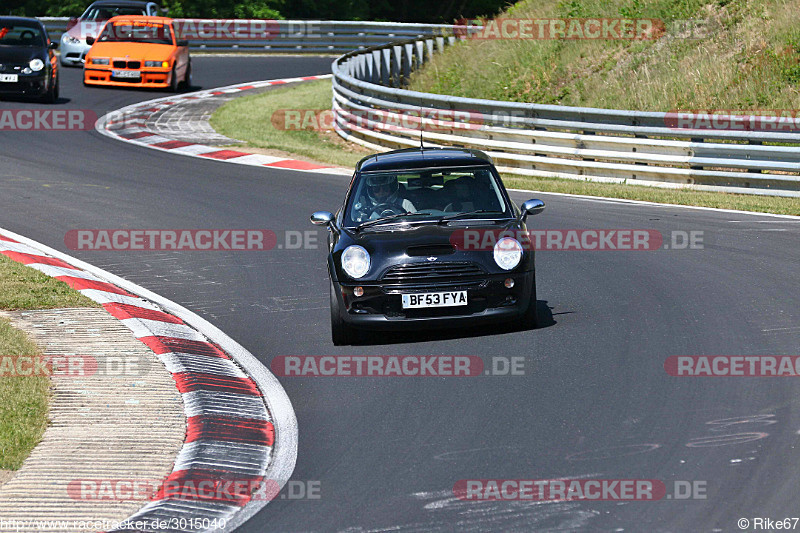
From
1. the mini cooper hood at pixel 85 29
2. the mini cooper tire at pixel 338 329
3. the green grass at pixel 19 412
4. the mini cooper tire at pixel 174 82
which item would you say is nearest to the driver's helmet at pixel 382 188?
the mini cooper tire at pixel 338 329

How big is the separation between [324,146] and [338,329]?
1485 centimetres

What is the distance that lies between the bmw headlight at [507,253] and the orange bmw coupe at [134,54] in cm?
2088

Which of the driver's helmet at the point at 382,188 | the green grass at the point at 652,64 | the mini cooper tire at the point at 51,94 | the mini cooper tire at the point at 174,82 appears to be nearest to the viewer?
the driver's helmet at the point at 382,188

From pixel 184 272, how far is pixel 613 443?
22.2 ft

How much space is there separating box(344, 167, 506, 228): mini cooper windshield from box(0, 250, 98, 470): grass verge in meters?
2.71

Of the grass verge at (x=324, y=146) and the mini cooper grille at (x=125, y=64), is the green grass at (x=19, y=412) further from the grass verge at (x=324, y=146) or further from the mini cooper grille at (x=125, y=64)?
the mini cooper grille at (x=125, y=64)

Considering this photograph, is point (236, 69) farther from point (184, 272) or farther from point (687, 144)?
point (184, 272)

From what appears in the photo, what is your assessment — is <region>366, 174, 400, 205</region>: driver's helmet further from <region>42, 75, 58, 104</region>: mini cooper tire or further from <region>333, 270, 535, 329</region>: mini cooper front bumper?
<region>42, 75, 58, 104</region>: mini cooper tire

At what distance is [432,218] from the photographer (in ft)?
31.8

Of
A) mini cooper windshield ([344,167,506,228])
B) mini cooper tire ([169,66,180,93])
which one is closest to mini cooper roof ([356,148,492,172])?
mini cooper windshield ([344,167,506,228])

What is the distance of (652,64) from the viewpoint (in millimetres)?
24438

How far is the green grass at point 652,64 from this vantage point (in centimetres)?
2219

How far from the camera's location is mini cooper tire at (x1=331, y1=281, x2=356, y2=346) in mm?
9227

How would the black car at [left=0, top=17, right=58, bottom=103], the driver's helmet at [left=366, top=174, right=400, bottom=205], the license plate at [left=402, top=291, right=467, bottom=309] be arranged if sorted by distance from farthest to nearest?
the black car at [left=0, top=17, right=58, bottom=103], the driver's helmet at [left=366, top=174, right=400, bottom=205], the license plate at [left=402, top=291, right=467, bottom=309]
